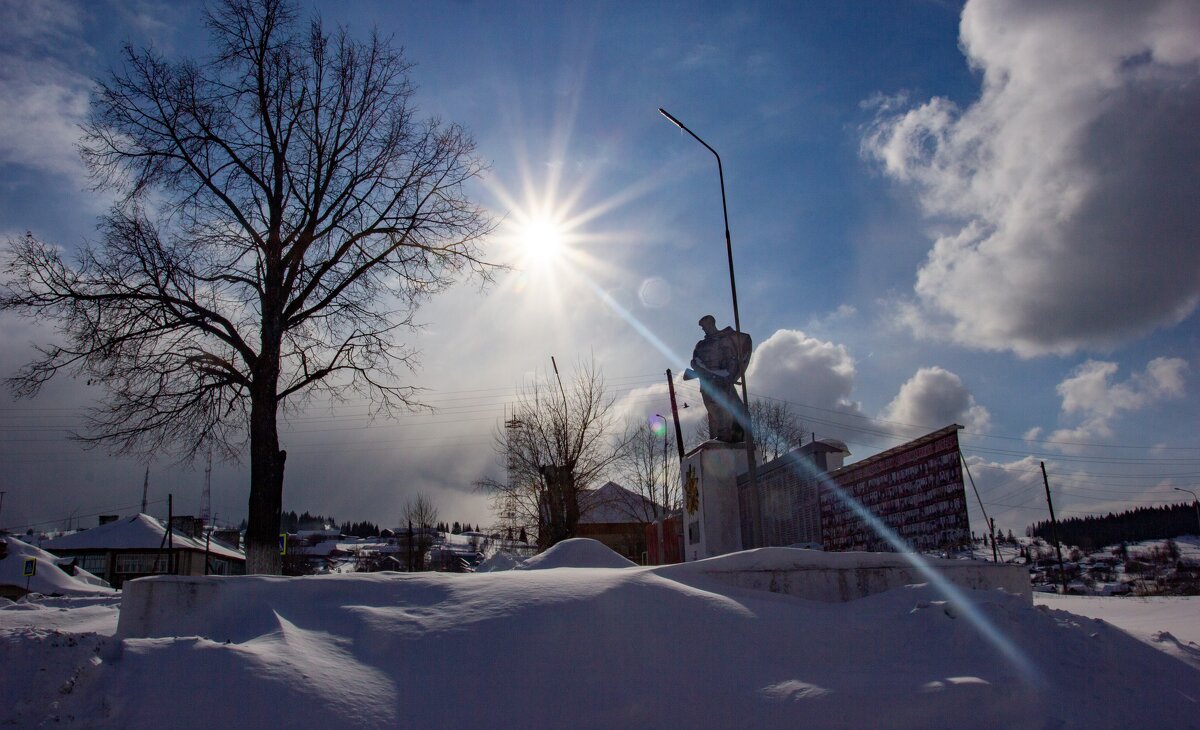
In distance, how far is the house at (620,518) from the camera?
38.2 metres

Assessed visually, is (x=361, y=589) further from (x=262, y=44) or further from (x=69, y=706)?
(x=262, y=44)

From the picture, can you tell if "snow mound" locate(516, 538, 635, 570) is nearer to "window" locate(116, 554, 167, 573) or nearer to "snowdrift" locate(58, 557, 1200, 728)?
"snowdrift" locate(58, 557, 1200, 728)

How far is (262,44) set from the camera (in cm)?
1358

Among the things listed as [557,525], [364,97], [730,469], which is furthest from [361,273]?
[557,525]

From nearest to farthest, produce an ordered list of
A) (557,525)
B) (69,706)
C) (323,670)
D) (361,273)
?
(69,706) < (323,670) < (361,273) < (557,525)

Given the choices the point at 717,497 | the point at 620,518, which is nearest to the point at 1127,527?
the point at 620,518

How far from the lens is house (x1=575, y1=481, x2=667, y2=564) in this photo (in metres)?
38.2

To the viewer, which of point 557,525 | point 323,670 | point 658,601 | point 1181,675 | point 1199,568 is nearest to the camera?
point 323,670

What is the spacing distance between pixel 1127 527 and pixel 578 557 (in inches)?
3244

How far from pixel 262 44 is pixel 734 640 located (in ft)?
42.1

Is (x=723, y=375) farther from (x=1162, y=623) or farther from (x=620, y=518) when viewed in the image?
(x=620, y=518)

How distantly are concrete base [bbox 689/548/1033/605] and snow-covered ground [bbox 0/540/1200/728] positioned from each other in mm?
435

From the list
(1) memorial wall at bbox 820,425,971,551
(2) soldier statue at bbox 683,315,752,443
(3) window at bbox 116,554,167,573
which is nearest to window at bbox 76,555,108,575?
(3) window at bbox 116,554,167,573

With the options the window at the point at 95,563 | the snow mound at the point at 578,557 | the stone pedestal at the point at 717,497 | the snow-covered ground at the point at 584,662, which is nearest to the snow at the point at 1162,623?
the snow-covered ground at the point at 584,662
